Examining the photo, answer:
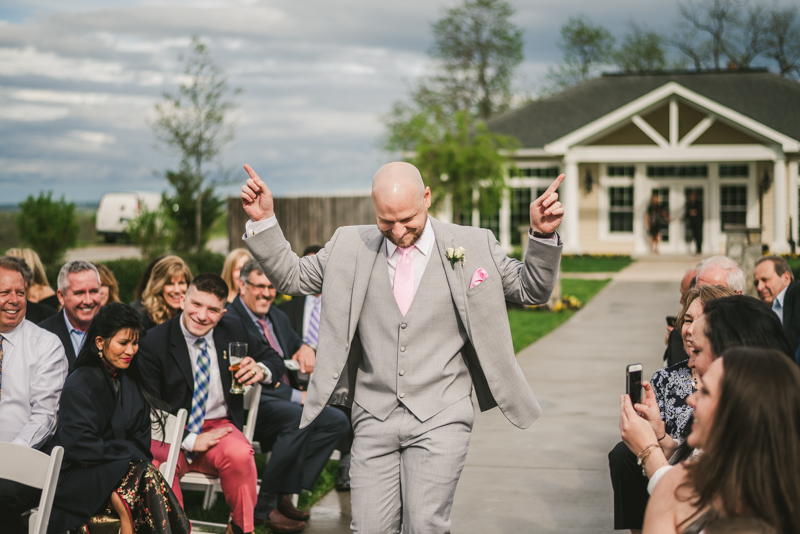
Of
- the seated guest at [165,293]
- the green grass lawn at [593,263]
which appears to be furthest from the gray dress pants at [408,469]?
the green grass lawn at [593,263]

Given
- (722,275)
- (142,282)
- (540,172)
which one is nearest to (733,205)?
(540,172)

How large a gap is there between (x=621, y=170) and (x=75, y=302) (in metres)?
23.7

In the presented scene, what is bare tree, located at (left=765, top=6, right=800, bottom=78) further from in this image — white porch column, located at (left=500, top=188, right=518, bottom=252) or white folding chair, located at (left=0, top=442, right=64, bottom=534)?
Answer: white folding chair, located at (left=0, top=442, right=64, bottom=534)

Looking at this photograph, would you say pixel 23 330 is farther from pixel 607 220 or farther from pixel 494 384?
pixel 607 220

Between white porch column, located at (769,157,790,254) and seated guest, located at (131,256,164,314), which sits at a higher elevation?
white porch column, located at (769,157,790,254)

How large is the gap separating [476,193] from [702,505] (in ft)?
65.7

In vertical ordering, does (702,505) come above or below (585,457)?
above

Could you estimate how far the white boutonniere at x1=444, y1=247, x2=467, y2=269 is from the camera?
3479mm

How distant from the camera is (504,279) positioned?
3607 millimetres

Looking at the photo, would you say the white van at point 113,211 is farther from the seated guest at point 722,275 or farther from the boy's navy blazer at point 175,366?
the seated guest at point 722,275

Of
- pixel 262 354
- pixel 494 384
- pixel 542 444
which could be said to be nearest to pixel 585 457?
pixel 542 444

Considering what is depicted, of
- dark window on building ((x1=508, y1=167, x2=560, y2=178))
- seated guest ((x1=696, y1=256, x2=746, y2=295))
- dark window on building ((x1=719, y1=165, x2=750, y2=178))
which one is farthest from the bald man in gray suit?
dark window on building ((x1=719, y1=165, x2=750, y2=178))

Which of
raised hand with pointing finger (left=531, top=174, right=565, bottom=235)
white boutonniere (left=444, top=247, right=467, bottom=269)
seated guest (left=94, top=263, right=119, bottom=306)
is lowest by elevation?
seated guest (left=94, top=263, right=119, bottom=306)

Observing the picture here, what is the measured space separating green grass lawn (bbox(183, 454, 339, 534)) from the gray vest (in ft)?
7.28
